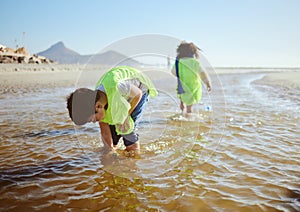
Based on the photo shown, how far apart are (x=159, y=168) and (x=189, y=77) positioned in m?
2.61

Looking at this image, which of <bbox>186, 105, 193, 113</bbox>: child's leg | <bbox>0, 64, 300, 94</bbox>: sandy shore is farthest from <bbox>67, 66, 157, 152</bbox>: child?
<bbox>186, 105, 193, 113</bbox>: child's leg

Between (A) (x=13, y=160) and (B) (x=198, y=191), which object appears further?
(A) (x=13, y=160)

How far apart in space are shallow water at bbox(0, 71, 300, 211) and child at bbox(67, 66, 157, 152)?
1.35ft

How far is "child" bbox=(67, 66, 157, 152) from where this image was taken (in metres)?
2.71

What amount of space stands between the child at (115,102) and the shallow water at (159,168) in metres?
0.41

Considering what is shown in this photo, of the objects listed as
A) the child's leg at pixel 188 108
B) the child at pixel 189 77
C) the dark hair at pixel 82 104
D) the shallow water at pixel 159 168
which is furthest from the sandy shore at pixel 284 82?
the dark hair at pixel 82 104

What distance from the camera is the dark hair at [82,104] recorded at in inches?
105

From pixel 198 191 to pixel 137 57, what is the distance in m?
1.55

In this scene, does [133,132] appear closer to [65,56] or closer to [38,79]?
[38,79]

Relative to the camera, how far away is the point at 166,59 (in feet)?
10.9

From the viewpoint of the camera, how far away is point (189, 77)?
5.38 m

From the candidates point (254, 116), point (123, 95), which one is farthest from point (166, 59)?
point (254, 116)

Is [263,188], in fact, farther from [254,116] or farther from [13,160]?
[254,116]

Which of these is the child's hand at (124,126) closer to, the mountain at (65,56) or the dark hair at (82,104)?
the dark hair at (82,104)
